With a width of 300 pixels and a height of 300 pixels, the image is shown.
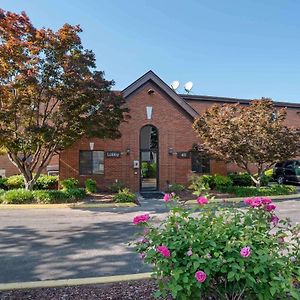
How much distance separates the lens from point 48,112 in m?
14.1

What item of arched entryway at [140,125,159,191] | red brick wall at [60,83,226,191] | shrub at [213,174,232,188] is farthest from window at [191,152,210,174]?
arched entryway at [140,125,159,191]

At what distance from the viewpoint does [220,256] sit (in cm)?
268

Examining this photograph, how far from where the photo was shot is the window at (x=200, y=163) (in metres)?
20.3

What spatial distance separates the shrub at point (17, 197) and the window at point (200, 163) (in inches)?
426

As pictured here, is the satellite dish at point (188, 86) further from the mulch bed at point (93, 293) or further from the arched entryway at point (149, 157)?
the mulch bed at point (93, 293)

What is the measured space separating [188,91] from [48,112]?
19.5m

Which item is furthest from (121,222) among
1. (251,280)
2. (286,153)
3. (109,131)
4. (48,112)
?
(286,153)

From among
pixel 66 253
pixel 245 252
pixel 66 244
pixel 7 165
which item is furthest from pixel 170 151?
pixel 245 252

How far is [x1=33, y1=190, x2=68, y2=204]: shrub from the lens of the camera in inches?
535

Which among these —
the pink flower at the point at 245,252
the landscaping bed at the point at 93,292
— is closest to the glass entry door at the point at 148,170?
the landscaping bed at the point at 93,292

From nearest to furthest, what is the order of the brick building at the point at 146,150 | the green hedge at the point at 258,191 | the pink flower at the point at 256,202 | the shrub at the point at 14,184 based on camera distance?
the pink flower at the point at 256,202 < the green hedge at the point at 258,191 < the shrub at the point at 14,184 < the brick building at the point at 146,150

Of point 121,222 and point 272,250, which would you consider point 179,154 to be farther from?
point 272,250

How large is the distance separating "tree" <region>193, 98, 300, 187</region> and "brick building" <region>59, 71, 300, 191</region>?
11.2ft

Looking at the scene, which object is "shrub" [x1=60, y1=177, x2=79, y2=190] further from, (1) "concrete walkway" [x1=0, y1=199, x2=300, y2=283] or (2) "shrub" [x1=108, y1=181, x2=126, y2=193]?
(1) "concrete walkway" [x1=0, y1=199, x2=300, y2=283]
